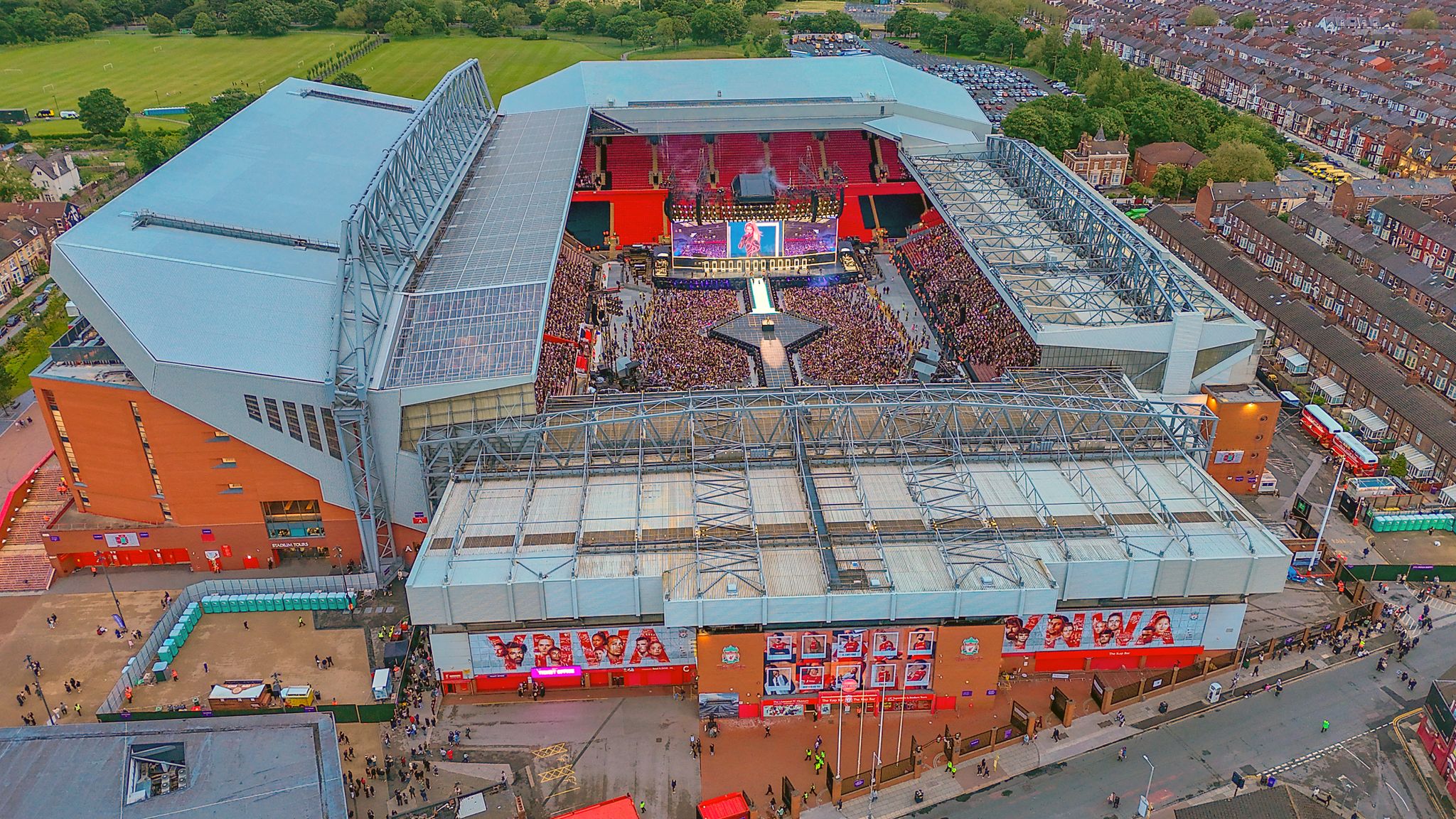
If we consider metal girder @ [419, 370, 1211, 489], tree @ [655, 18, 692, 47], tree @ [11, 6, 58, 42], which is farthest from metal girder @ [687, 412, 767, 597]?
tree @ [11, 6, 58, 42]

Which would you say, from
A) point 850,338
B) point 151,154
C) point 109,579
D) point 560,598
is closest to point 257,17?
point 151,154

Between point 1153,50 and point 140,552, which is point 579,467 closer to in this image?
point 140,552

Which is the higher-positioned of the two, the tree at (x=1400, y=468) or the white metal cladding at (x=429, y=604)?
the white metal cladding at (x=429, y=604)

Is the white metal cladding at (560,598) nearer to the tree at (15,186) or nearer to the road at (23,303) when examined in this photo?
the road at (23,303)

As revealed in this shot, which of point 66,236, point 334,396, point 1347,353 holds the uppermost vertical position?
point 66,236

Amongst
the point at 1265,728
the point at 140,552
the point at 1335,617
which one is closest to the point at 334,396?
the point at 140,552

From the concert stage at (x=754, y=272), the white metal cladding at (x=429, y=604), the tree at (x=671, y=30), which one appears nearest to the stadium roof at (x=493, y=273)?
the white metal cladding at (x=429, y=604)

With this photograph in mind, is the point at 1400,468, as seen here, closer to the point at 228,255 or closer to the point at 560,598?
the point at 560,598

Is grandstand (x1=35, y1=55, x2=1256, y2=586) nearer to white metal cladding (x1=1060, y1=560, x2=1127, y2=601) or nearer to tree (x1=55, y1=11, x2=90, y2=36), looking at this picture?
white metal cladding (x1=1060, y1=560, x2=1127, y2=601)
